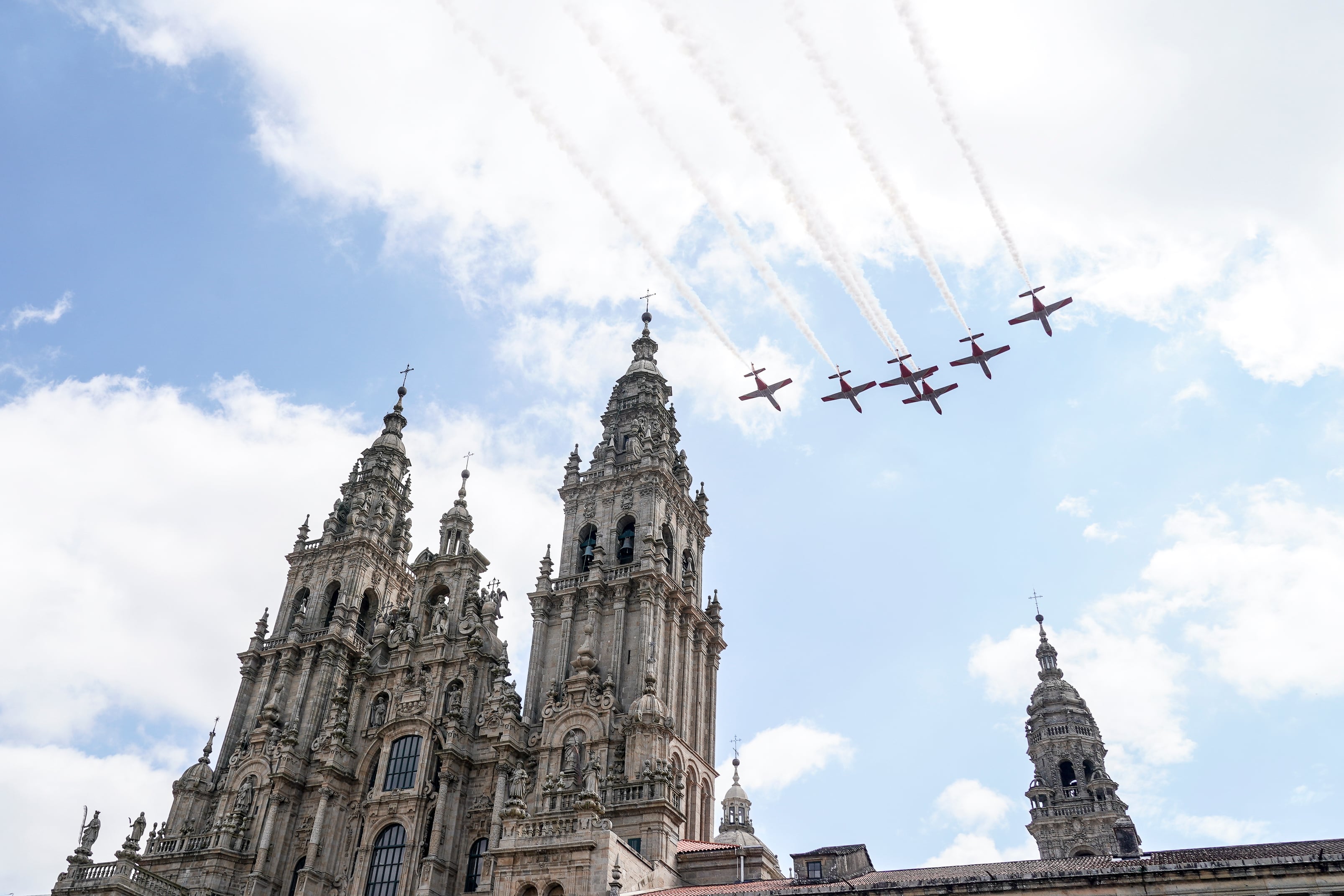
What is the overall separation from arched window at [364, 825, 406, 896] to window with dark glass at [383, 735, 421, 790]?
7.04 feet

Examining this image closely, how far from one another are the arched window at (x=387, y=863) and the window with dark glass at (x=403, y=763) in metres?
2.15

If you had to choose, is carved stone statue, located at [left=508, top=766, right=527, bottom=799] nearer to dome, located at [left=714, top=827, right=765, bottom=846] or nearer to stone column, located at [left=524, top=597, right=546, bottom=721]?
stone column, located at [left=524, top=597, right=546, bottom=721]

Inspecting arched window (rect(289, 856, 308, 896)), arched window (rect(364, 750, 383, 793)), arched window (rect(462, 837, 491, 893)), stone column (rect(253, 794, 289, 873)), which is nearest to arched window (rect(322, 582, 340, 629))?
arched window (rect(364, 750, 383, 793))

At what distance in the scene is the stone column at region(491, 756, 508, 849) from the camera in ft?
146

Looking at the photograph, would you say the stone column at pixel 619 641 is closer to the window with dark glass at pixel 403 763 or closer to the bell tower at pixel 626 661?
the bell tower at pixel 626 661

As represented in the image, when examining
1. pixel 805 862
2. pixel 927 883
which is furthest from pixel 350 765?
pixel 927 883

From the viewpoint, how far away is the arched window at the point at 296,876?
51.4 meters

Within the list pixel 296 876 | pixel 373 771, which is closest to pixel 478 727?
pixel 373 771

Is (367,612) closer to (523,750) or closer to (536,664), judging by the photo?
(536,664)

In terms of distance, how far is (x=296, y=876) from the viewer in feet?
172

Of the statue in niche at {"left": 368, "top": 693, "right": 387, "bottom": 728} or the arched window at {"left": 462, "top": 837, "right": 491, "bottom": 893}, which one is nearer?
the arched window at {"left": 462, "top": 837, "right": 491, "bottom": 893}

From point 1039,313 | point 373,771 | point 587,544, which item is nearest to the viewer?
point 1039,313

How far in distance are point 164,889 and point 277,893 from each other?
5.43 metres

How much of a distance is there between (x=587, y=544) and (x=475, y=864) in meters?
18.3
